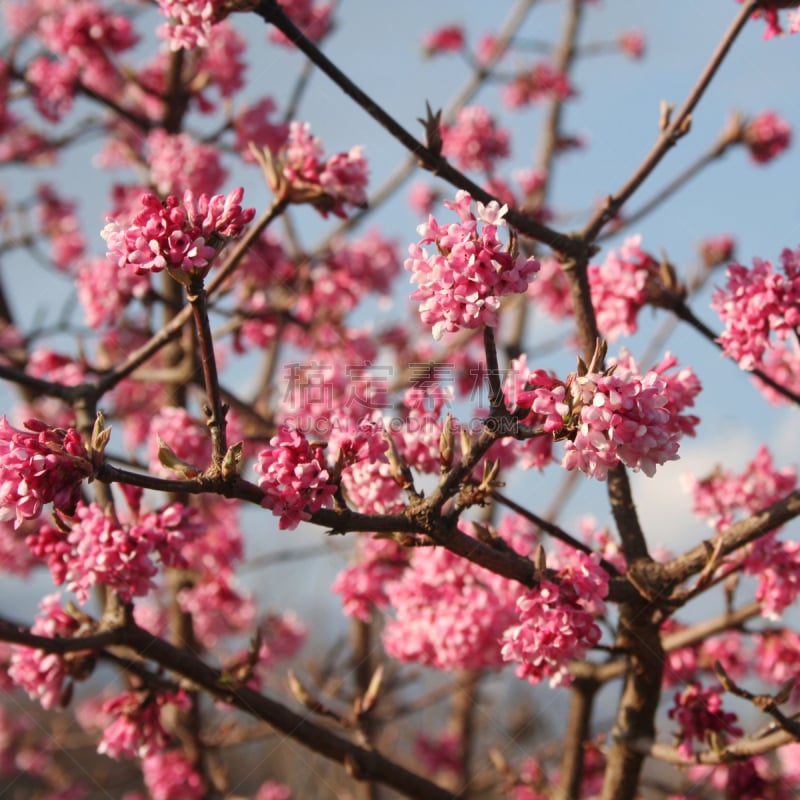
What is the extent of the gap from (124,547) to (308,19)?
4.95m

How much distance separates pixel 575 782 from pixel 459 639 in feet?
3.68

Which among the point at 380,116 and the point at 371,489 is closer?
the point at 380,116

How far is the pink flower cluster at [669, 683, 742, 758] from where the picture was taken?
2.73m

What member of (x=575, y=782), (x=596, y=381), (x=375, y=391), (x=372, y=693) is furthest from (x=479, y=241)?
(x=575, y=782)

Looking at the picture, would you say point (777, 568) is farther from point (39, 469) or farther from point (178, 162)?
point (178, 162)

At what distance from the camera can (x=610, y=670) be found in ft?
11.0

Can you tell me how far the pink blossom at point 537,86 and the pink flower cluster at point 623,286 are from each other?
4653 millimetres

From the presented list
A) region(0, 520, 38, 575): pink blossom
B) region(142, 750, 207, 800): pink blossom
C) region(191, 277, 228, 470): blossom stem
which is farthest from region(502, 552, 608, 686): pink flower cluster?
region(0, 520, 38, 575): pink blossom

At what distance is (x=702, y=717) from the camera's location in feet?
9.01

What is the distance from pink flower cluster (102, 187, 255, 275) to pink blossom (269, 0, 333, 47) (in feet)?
14.3

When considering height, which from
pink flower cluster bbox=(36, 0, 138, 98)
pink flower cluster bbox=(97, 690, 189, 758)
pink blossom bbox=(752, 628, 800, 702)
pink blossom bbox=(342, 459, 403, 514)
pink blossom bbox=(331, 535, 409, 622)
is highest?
pink flower cluster bbox=(36, 0, 138, 98)

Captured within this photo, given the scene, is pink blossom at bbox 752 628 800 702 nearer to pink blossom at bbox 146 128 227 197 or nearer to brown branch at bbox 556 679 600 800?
brown branch at bbox 556 679 600 800

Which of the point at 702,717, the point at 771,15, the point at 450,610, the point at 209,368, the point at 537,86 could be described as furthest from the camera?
the point at 537,86

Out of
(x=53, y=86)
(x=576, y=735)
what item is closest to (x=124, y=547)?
(x=576, y=735)
